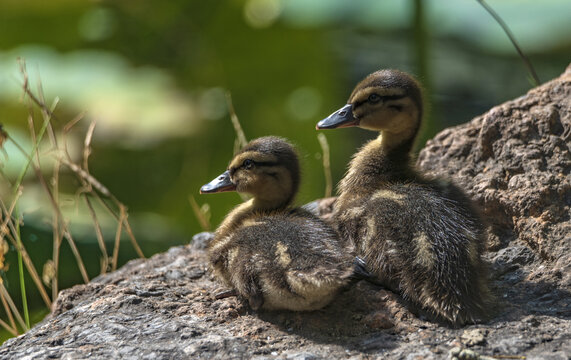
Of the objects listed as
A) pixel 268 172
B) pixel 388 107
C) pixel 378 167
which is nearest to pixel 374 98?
pixel 388 107

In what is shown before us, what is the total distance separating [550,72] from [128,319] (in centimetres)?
399

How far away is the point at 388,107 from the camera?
9.11 feet

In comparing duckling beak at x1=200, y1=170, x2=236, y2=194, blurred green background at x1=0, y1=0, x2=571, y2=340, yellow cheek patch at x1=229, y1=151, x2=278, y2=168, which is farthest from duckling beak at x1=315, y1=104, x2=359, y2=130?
blurred green background at x1=0, y1=0, x2=571, y2=340

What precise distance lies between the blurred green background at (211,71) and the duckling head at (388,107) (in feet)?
7.02

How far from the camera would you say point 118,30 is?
19.1ft

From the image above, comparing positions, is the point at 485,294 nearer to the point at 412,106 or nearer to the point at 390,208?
the point at 390,208

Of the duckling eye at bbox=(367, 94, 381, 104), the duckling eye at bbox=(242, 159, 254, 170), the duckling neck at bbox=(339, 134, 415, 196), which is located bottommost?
the duckling neck at bbox=(339, 134, 415, 196)

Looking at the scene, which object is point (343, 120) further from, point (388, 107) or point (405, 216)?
point (405, 216)

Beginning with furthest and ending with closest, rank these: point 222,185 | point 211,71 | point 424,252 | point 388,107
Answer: point 211,71, point 222,185, point 388,107, point 424,252

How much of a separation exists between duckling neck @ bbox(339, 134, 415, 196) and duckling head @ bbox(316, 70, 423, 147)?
2cm

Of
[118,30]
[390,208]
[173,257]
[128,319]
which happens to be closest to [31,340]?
[128,319]

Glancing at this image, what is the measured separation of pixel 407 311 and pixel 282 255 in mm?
403

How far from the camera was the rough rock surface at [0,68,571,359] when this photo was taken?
221cm

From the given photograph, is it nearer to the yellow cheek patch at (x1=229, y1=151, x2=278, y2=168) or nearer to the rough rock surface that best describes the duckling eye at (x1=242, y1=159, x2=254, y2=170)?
the yellow cheek patch at (x1=229, y1=151, x2=278, y2=168)
